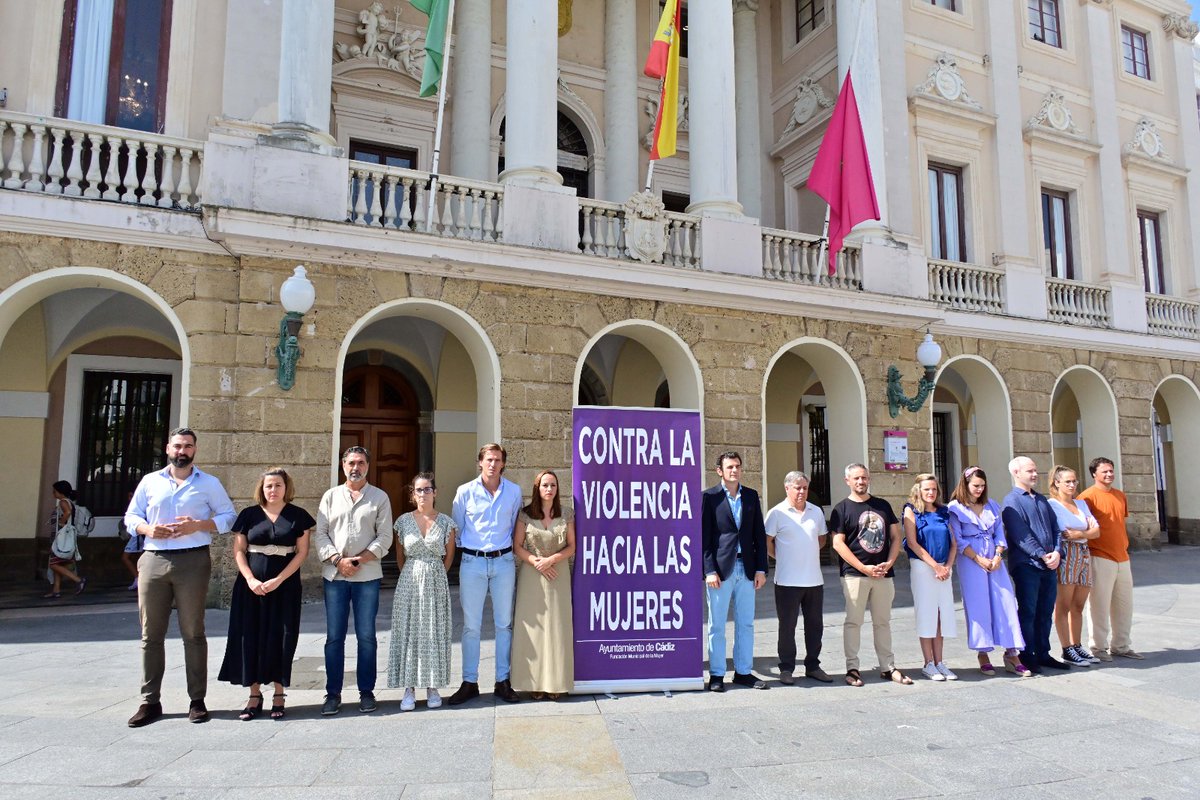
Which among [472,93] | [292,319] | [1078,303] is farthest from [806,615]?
[1078,303]

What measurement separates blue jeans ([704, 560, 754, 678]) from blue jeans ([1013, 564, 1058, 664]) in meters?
2.41

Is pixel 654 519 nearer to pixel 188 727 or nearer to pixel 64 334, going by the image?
pixel 188 727

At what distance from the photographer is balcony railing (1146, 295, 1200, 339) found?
1794cm

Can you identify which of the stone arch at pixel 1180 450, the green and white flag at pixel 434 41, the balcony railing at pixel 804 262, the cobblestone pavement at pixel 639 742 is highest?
the green and white flag at pixel 434 41

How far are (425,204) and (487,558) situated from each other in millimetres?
6605

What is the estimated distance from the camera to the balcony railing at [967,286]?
15.1 metres

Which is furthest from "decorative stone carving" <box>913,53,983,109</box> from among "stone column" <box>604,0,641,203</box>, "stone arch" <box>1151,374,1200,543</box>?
"stone arch" <box>1151,374,1200,543</box>

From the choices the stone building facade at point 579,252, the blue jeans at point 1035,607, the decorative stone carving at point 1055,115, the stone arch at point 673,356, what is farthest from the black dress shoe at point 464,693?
the decorative stone carving at point 1055,115

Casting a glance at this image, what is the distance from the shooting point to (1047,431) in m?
15.9

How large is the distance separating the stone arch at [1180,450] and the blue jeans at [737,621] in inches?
629

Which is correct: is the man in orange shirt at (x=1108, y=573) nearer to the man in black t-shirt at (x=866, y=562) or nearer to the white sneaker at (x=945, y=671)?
the white sneaker at (x=945, y=671)

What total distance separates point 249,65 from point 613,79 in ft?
23.5

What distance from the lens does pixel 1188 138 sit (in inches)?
760

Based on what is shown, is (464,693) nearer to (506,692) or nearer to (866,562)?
(506,692)
